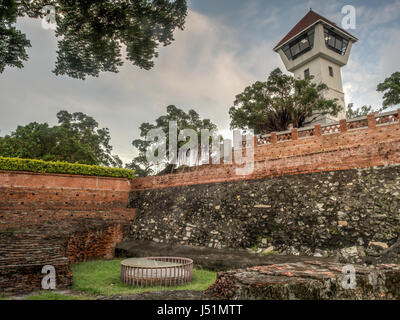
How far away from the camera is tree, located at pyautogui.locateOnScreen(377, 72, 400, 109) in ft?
53.2

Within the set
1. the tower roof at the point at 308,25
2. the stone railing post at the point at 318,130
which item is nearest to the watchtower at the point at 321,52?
the tower roof at the point at 308,25

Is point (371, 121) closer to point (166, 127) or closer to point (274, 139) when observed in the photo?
point (274, 139)

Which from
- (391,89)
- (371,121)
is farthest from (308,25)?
(371,121)

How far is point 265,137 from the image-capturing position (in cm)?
1098

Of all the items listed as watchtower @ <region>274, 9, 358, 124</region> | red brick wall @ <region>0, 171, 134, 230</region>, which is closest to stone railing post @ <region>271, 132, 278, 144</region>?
red brick wall @ <region>0, 171, 134, 230</region>

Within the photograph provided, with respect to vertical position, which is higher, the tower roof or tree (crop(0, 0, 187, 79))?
the tower roof

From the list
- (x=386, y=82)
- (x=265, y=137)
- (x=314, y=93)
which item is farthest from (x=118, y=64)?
(x=386, y=82)

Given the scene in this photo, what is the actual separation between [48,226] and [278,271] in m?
10.1

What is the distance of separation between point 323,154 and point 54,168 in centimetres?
1168

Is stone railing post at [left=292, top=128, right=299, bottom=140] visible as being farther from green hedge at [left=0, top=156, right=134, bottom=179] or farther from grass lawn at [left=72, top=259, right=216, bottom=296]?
green hedge at [left=0, top=156, right=134, bottom=179]

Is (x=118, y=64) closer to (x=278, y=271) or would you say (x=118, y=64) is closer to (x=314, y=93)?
(x=278, y=271)

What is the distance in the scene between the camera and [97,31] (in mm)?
6762

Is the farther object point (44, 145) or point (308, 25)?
point (308, 25)

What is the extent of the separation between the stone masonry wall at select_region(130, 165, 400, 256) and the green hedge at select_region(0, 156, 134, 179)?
10.4ft
